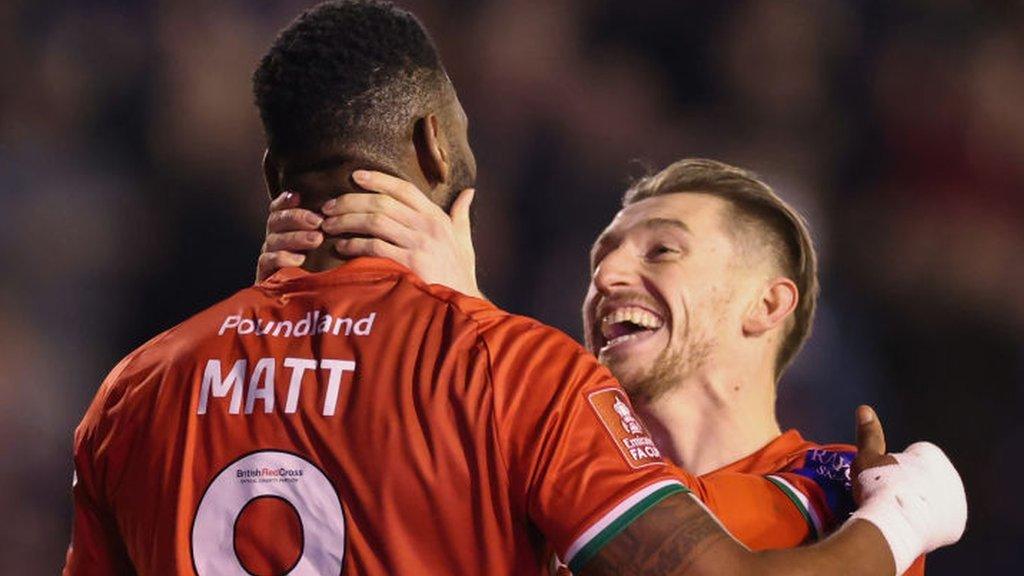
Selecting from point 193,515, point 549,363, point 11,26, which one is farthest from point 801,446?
point 11,26

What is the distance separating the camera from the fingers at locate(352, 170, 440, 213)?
235 cm

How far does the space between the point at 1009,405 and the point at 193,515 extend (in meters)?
4.00

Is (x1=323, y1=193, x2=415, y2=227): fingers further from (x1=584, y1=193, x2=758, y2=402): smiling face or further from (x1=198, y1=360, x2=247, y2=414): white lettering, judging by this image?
(x1=584, y1=193, x2=758, y2=402): smiling face

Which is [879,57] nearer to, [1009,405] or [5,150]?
[1009,405]

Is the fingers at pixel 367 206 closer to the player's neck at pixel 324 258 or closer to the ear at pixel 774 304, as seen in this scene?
the player's neck at pixel 324 258

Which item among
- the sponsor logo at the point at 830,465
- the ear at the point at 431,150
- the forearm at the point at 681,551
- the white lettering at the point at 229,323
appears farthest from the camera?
the sponsor logo at the point at 830,465

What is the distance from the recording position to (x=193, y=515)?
222cm

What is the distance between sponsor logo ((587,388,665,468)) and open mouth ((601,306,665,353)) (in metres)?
1.43

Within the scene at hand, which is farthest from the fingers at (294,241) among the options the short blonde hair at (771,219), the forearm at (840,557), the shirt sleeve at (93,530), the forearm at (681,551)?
the short blonde hair at (771,219)

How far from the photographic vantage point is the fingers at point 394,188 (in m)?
2.35

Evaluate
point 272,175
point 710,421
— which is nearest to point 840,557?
point 272,175

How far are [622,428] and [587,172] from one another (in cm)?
396

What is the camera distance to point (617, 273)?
368 cm

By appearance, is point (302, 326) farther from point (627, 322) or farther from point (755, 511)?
point (627, 322)
